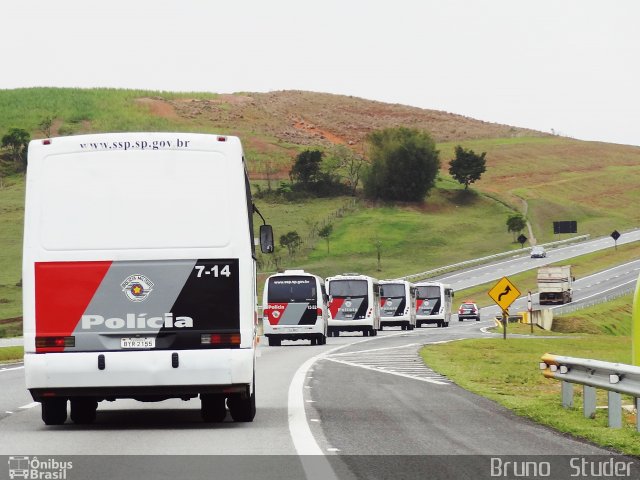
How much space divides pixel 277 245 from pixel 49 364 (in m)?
114

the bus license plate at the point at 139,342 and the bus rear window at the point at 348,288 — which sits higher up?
the bus license plate at the point at 139,342

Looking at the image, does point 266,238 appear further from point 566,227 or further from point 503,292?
point 566,227

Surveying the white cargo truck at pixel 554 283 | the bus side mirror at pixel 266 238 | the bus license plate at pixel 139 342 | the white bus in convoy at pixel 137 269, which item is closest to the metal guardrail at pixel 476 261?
the white cargo truck at pixel 554 283

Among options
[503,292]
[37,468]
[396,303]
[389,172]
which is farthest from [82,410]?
[389,172]

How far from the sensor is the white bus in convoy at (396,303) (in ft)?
235

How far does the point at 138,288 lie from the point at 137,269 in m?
0.22

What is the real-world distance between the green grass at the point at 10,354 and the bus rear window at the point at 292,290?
34.5 feet

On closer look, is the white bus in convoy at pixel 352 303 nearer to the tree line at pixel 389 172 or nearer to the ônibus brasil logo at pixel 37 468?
the ônibus brasil logo at pixel 37 468

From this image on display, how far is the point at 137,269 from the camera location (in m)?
15.3

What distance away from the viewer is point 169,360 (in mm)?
15102

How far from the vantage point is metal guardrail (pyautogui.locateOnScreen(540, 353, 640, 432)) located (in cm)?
1441

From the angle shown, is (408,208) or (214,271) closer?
(214,271)

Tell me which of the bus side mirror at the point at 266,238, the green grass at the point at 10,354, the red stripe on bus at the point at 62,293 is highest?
the bus side mirror at the point at 266,238

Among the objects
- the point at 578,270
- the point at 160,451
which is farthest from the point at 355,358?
the point at 578,270
